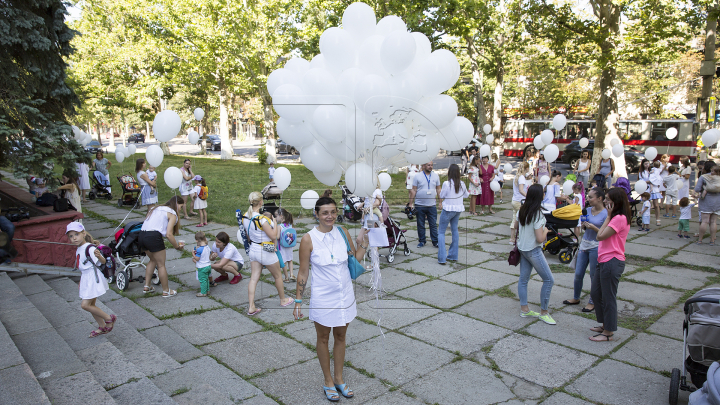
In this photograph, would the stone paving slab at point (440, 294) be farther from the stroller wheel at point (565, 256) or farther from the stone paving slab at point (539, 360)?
the stroller wheel at point (565, 256)

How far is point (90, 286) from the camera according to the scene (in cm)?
424

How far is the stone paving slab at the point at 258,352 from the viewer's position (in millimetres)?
3826

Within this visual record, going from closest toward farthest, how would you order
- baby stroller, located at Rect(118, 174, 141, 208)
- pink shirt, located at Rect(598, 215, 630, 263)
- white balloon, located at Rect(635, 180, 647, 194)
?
pink shirt, located at Rect(598, 215, 630, 263), white balloon, located at Rect(635, 180, 647, 194), baby stroller, located at Rect(118, 174, 141, 208)

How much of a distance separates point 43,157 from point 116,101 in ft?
59.1

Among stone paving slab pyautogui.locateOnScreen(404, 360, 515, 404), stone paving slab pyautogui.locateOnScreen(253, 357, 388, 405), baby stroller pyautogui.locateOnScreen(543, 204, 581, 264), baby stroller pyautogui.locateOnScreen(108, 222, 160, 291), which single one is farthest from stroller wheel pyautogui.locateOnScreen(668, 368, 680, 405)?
baby stroller pyautogui.locateOnScreen(108, 222, 160, 291)

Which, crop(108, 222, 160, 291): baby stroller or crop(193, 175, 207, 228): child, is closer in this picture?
crop(108, 222, 160, 291): baby stroller

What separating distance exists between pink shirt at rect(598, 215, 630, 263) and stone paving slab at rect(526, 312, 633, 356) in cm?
85

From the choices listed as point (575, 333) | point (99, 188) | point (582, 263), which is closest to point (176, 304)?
point (575, 333)

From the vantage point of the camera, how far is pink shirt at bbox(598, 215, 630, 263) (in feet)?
13.4

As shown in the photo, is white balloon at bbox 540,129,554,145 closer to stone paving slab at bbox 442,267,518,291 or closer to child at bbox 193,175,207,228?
stone paving slab at bbox 442,267,518,291

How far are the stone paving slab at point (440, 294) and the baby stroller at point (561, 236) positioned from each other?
2.24m

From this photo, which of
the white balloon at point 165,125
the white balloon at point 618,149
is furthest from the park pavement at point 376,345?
the white balloon at point 618,149

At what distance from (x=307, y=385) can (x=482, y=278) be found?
358 centimetres

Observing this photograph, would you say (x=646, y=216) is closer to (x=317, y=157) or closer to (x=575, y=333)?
(x=575, y=333)
